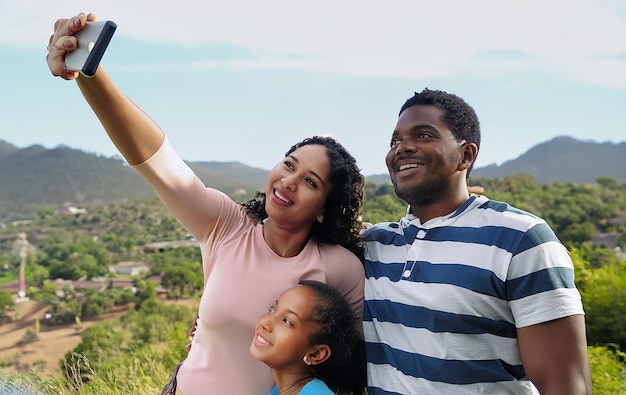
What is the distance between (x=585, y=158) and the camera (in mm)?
75250

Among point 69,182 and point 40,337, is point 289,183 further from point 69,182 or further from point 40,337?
point 69,182

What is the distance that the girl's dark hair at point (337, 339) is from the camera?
206 cm

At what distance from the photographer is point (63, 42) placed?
1688 millimetres

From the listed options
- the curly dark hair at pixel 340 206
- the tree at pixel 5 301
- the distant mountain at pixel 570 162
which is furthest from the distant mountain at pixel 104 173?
the curly dark hair at pixel 340 206

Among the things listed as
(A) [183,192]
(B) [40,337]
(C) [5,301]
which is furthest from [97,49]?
(C) [5,301]

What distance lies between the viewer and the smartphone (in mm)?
1629

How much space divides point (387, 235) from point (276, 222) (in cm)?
37

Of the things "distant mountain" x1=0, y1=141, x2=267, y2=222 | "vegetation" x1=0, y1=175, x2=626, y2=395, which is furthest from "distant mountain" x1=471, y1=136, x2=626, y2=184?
"distant mountain" x1=0, y1=141, x2=267, y2=222

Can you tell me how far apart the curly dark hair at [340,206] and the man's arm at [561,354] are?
721 millimetres

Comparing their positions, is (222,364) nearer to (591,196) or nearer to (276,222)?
(276,222)

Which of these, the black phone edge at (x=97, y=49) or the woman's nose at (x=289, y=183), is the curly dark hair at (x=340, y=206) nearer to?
the woman's nose at (x=289, y=183)

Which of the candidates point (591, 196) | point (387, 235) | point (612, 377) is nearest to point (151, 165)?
point (387, 235)

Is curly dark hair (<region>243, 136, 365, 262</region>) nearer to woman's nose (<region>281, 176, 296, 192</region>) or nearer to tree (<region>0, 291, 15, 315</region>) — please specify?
woman's nose (<region>281, 176, 296, 192</region>)

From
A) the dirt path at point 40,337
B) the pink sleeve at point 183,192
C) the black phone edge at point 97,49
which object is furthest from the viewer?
the dirt path at point 40,337
